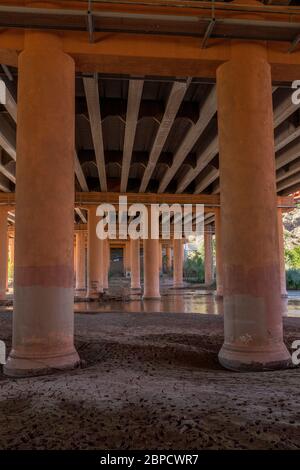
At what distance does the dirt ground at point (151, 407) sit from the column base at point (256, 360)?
0.98 ft

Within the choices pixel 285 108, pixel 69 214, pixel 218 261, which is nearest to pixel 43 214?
pixel 69 214

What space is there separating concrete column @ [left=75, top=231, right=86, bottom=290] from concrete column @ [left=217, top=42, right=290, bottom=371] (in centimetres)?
3314

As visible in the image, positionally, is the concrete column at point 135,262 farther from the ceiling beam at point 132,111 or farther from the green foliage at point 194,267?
the green foliage at point 194,267

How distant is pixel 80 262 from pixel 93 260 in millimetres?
15444

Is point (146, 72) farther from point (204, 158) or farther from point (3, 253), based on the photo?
point (3, 253)

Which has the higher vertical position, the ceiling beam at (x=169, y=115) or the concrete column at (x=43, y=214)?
the ceiling beam at (x=169, y=115)

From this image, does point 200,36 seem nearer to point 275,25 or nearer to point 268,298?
point 275,25

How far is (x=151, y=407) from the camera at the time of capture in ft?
14.4

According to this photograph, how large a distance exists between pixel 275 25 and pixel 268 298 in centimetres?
487

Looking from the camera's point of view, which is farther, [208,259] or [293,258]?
[293,258]

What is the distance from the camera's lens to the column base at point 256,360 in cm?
670

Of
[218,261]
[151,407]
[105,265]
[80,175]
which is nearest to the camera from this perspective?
[151,407]

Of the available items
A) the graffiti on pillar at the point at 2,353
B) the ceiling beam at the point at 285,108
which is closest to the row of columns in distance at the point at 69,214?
the graffiti on pillar at the point at 2,353

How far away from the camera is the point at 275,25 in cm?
720
